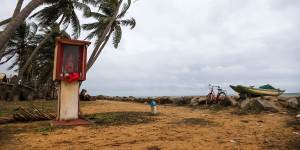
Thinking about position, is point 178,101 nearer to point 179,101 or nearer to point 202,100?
point 179,101

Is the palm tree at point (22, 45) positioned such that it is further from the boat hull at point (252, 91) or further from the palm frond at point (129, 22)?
the boat hull at point (252, 91)

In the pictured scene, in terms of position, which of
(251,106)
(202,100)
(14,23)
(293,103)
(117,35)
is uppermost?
(117,35)

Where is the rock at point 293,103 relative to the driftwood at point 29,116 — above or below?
above

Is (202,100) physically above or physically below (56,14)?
below

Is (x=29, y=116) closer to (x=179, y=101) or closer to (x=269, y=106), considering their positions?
(x=269, y=106)

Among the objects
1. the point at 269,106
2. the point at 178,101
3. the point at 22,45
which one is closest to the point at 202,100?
the point at 178,101

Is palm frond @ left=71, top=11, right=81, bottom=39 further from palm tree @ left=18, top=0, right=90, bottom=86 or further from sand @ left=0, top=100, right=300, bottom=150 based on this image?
sand @ left=0, top=100, right=300, bottom=150

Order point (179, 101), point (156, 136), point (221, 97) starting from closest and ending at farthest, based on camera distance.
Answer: point (156, 136), point (221, 97), point (179, 101)

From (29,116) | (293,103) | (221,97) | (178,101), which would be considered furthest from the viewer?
(178,101)

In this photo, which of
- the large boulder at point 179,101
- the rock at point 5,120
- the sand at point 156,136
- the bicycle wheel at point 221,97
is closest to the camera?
the sand at point 156,136

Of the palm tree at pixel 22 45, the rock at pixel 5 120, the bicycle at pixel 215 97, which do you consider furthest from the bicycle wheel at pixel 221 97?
the palm tree at pixel 22 45

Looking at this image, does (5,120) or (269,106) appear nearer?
(5,120)

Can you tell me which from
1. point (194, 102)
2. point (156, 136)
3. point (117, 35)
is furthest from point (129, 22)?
point (156, 136)

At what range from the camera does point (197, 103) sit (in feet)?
56.6
